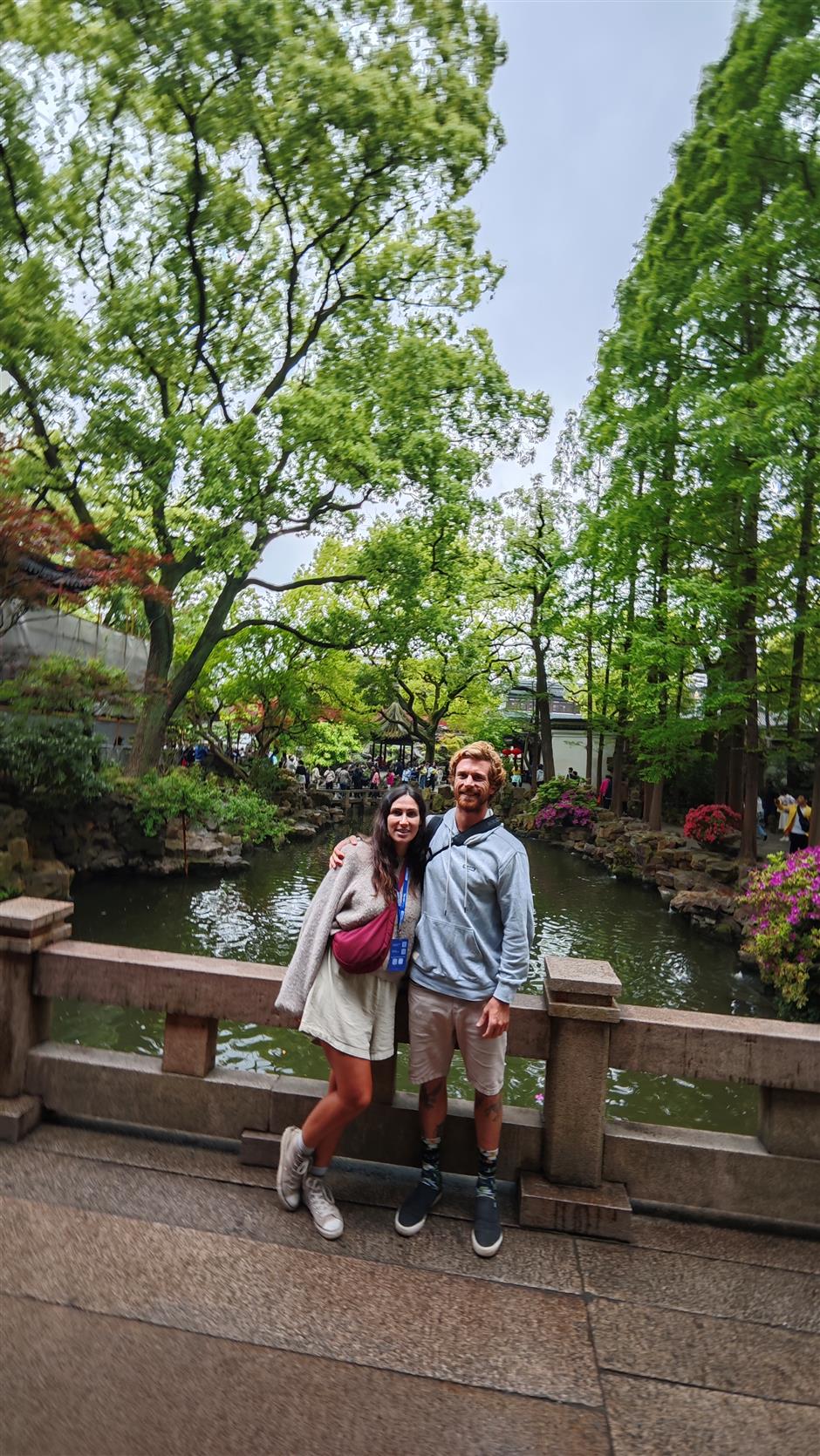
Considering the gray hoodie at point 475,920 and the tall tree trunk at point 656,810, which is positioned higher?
the gray hoodie at point 475,920

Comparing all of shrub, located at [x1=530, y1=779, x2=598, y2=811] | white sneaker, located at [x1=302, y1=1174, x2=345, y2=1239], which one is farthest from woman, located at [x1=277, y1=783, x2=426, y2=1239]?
shrub, located at [x1=530, y1=779, x2=598, y2=811]

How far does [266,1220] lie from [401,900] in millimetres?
1182

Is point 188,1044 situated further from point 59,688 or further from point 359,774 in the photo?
point 359,774

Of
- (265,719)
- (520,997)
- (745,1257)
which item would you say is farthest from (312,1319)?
(265,719)

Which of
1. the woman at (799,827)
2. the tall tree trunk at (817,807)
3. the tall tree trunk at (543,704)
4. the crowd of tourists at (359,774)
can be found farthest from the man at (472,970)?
the crowd of tourists at (359,774)

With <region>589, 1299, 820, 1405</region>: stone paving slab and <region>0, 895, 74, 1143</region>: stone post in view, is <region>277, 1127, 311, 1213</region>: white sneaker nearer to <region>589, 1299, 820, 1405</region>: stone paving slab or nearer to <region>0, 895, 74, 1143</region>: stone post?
<region>589, 1299, 820, 1405</region>: stone paving slab

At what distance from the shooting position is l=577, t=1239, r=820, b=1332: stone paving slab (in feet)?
8.04

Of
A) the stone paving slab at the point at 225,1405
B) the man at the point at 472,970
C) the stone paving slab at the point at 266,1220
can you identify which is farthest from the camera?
the man at the point at 472,970

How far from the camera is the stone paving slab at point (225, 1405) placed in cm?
185

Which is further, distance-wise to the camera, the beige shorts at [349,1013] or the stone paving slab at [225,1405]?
the beige shorts at [349,1013]

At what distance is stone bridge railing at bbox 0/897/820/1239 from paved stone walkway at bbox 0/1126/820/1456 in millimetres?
126

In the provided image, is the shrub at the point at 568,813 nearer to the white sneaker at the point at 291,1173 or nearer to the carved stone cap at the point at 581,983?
the carved stone cap at the point at 581,983

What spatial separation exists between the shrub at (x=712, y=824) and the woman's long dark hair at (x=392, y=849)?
49.2 feet

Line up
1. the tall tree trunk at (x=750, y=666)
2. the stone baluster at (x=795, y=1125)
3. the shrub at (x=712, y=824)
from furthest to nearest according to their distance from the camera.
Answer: the shrub at (x=712, y=824) < the tall tree trunk at (x=750, y=666) < the stone baluster at (x=795, y=1125)
